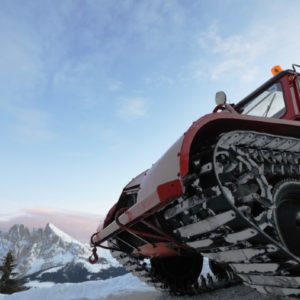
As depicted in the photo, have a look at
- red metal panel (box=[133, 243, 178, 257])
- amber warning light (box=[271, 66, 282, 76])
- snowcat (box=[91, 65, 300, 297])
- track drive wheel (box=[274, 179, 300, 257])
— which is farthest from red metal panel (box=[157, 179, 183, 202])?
amber warning light (box=[271, 66, 282, 76])

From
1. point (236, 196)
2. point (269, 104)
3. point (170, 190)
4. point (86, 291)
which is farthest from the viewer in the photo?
point (86, 291)

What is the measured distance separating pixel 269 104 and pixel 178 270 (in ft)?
9.71

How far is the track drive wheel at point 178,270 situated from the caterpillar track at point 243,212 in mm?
2749

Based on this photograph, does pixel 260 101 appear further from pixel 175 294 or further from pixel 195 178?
pixel 175 294

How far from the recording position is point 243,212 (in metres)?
3.21

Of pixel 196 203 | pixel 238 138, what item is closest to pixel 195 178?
pixel 196 203

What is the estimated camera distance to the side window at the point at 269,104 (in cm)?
497

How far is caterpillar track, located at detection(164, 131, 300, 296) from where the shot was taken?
319 centimetres

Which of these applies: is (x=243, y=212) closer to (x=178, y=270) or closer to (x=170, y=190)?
(x=170, y=190)

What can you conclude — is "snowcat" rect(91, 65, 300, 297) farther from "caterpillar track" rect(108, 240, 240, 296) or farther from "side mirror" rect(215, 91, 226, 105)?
"caterpillar track" rect(108, 240, 240, 296)

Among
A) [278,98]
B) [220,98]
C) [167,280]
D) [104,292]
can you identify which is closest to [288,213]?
[220,98]

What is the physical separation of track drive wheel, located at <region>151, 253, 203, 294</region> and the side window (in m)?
2.39

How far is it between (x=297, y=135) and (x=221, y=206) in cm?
127

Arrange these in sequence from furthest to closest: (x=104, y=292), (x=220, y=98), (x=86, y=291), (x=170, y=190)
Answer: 1. (x=86, y=291)
2. (x=104, y=292)
3. (x=220, y=98)
4. (x=170, y=190)
